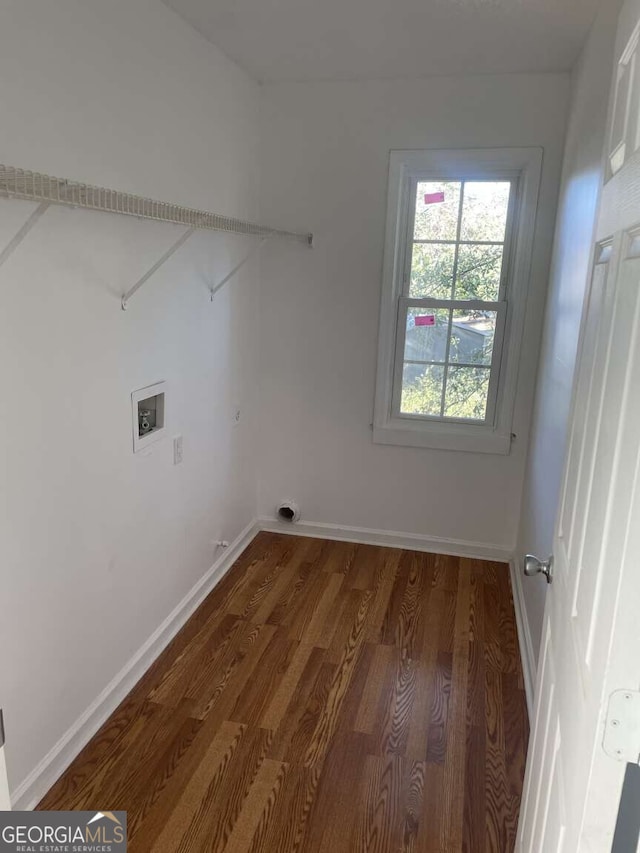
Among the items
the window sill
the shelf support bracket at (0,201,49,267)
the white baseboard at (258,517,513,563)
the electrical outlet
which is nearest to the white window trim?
the window sill

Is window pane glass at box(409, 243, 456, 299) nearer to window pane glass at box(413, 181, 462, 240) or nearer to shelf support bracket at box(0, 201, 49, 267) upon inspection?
window pane glass at box(413, 181, 462, 240)

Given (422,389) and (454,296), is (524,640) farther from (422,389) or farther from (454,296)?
(454,296)

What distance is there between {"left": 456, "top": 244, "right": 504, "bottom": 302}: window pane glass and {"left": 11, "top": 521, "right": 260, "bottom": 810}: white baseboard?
1.95 m

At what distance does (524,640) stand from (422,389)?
56.7 inches

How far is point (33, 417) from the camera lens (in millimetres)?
1700

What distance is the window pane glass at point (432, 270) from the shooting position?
329 cm

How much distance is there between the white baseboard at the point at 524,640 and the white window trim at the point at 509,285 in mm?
699

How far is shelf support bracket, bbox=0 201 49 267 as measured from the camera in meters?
1.47

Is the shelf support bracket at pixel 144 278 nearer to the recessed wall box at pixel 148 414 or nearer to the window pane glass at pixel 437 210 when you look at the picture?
the recessed wall box at pixel 148 414

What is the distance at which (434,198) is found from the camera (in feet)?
10.6

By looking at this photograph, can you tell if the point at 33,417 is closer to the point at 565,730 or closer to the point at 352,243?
the point at 565,730

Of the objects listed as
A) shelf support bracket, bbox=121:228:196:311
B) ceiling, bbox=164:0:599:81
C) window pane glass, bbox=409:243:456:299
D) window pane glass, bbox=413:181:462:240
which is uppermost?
ceiling, bbox=164:0:599:81

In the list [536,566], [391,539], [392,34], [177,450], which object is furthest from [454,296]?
[536,566]

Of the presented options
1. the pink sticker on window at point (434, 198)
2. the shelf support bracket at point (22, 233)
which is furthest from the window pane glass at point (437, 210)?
the shelf support bracket at point (22, 233)
